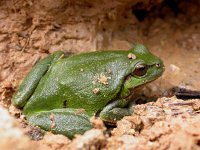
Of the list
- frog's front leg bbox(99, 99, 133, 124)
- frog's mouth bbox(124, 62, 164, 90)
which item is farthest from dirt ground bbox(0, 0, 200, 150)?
frog's mouth bbox(124, 62, 164, 90)

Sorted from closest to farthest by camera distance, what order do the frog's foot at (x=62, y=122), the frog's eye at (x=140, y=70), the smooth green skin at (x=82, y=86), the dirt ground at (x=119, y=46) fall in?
1. the dirt ground at (x=119, y=46)
2. the frog's foot at (x=62, y=122)
3. the smooth green skin at (x=82, y=86)
4. the frog's eye at (x=140, y=70)

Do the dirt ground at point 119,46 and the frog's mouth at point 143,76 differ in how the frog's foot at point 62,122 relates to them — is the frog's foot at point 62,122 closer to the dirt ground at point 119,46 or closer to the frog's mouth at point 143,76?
the dirt ground at point 119,46

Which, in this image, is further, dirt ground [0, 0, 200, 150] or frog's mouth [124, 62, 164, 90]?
frog's mouth [124, 62, 164, 90]

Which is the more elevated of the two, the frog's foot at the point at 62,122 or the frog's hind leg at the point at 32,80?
the frog's hind leg at the point at 32,80

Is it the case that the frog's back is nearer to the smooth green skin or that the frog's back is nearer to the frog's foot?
the smooth green skin

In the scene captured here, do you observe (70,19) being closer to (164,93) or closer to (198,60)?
(164,93)

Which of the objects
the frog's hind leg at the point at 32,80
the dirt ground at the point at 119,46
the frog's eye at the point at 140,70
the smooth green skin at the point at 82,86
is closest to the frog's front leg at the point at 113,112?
the smooth green skin at the point at 82,86

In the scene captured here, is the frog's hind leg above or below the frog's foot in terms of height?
above

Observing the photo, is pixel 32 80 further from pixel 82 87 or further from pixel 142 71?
pixel 142 71
